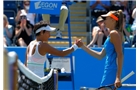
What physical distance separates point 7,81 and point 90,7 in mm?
9238

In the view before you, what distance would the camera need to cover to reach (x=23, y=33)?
9.08m

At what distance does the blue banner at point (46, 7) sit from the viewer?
21.8 ft

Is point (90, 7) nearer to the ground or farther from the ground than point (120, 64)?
farther from the ground

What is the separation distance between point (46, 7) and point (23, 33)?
2.48 metres

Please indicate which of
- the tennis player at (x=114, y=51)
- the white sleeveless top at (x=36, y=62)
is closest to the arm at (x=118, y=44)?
the tennis player at (x=114, y=51)

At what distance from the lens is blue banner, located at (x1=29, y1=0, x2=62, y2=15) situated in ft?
21.8

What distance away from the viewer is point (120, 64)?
4.21 m

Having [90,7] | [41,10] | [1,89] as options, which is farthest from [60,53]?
[90,7]

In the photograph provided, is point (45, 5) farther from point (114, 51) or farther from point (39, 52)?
point (39, 52)

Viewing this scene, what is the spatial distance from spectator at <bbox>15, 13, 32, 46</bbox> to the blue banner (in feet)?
6.61

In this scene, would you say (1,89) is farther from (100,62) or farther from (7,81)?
(100,62)

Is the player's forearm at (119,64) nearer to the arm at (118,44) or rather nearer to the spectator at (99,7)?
the arm at (118,44)

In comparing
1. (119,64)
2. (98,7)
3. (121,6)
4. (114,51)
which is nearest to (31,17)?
(98,7)

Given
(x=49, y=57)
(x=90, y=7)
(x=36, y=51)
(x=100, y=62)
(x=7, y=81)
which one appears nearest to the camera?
(x=7, y=81)
